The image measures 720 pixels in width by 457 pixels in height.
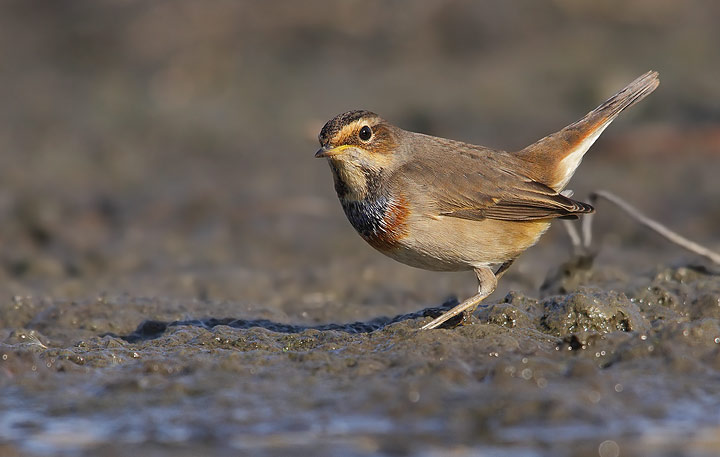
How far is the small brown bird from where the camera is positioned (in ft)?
22.9

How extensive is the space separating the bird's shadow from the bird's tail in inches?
51.4

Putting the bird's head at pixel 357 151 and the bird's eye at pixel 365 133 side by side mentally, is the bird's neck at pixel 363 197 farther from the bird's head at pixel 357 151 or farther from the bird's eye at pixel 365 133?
the bird's eye at pixel 365 133

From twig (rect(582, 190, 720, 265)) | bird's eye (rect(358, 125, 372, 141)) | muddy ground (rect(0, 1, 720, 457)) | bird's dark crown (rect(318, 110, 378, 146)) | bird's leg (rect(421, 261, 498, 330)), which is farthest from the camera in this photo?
twig (rect(582, 190, 720, 265))

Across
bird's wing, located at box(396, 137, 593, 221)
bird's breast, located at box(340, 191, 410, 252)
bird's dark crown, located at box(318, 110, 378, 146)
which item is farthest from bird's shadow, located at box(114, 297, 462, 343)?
bird's dark crown, located at box(318, 110, 378, 146)

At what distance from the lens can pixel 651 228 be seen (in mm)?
7965

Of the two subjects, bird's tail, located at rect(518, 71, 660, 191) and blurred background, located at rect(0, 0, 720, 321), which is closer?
bird's tail, located at rect(518, 71, 660, 191)

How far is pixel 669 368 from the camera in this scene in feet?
19.2

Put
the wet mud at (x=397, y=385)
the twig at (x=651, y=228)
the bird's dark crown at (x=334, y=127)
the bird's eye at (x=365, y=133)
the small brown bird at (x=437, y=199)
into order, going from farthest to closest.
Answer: the twig at (x=651, y=228) → the bird's eye at (x=365, y=133) → the bird's dark crown at (x=334, y=127) → the small brown bird at (x=437, y=199) → the wet mud at (x=397, y=385)

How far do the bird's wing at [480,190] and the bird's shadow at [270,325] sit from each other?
0.79 meters

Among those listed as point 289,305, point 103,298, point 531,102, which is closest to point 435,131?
point 531,102

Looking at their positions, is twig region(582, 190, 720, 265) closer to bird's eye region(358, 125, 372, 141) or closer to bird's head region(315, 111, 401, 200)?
bird's head region(315, 111, 401, 200)

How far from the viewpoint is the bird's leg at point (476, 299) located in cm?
688

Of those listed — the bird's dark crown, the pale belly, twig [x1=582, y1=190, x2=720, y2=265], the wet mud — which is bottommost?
the wet mud

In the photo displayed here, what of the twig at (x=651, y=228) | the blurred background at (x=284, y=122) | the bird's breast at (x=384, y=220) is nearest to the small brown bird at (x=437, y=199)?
the bird's breast at (x=384, y=220)
